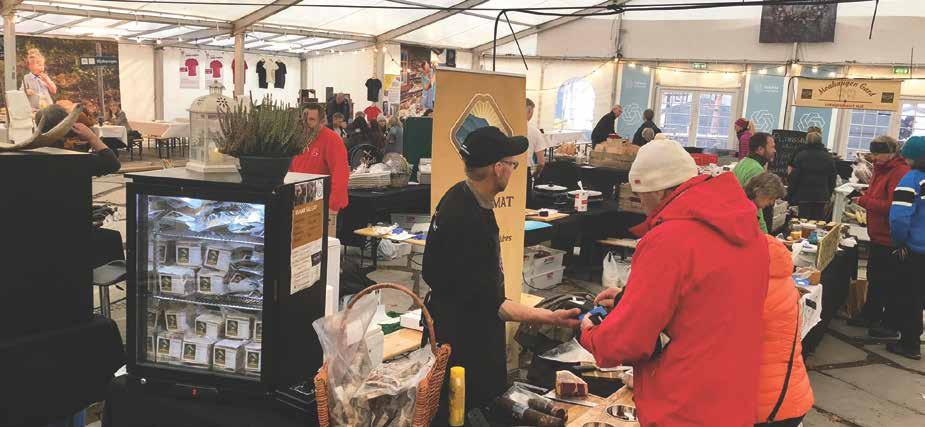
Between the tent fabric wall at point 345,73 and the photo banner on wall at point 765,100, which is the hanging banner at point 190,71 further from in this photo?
the photo banner on wall at point 765,100

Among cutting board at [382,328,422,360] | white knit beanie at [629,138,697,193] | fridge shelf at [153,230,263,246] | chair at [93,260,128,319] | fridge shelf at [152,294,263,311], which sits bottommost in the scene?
cutting board at [382,328,422,360]

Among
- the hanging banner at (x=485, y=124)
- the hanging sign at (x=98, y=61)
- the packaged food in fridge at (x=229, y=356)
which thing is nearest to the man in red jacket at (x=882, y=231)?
the hanging banner at (x=485, y=124)

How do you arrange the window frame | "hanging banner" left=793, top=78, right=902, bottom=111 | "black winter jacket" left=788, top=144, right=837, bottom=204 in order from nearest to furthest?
"black winter jacket" left=788, top=144, right=837, bottom=204 < "hanging banner" left=793, top=78, right=902, bottom=111 < the window frame

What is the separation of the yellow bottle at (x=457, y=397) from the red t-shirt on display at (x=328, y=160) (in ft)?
11.3

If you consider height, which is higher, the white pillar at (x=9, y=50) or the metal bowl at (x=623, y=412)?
Answer: the white pillar at (x=9, y=50)

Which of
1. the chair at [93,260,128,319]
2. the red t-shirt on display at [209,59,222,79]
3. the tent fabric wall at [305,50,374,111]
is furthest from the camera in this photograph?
the tent fabric wall at [305,50,374,111]

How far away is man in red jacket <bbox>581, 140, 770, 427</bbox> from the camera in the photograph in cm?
191

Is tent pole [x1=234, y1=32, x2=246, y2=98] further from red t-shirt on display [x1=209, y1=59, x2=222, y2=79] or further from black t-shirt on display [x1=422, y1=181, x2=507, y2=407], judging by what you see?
black t-shirt on display [x1=422, y1=181, x2=507, y2=407]

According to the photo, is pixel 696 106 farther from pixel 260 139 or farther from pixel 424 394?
pixel 424 394

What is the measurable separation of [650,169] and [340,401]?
1135 millimetres

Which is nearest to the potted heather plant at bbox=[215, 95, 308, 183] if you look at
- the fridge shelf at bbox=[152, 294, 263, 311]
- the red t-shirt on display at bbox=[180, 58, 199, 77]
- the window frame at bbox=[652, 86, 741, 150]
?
the fridge shelf at bbox=[152, 294, 263, 311]

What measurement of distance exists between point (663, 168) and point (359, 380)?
110 cm

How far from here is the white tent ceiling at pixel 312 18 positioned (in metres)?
12.3

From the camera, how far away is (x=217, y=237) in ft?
7.69
